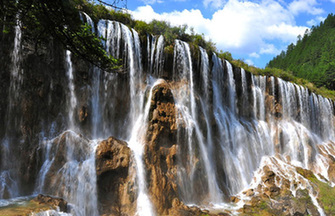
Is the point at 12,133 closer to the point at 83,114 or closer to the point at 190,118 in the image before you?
the point at 83,114

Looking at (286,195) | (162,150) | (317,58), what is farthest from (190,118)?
(317,58)

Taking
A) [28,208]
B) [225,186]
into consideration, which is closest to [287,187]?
[225,186]

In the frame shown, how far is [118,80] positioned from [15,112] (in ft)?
15.8

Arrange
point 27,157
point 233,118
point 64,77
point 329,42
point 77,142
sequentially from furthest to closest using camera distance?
point 329,42 < point 233,118 < point 64,77 < point 77,142 < point 27,157

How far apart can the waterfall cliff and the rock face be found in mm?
41

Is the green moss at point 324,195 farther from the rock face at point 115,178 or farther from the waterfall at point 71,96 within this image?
the waterfall at point 71,96

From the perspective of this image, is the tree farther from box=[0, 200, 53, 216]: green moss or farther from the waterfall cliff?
box=[0, 200, 53, 216]: green moss

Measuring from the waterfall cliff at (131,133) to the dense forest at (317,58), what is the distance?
38.9 meters

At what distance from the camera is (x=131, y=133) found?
1159cm

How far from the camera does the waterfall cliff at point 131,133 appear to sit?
360 inches

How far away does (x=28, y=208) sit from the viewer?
22.2 feet

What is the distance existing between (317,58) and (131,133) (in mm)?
74609

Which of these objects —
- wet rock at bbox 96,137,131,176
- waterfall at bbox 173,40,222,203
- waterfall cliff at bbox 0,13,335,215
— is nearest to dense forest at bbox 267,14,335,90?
waterfall cliff at bbox 0,13,335,215

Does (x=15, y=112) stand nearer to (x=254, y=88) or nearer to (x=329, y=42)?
(x=254, y=88)
